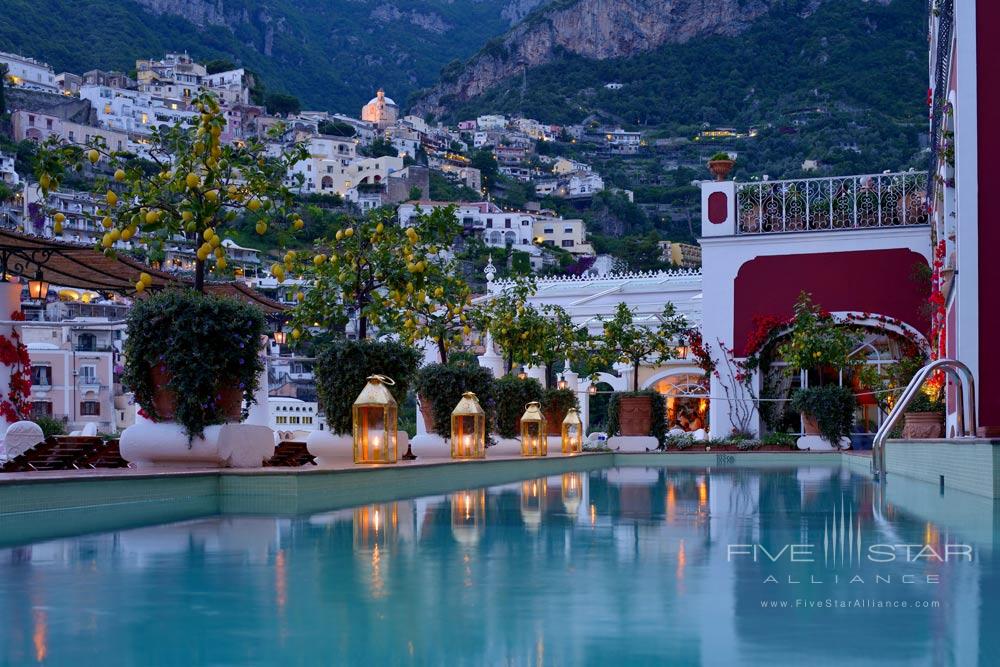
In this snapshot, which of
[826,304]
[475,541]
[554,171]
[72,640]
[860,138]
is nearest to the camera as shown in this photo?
[72,640]

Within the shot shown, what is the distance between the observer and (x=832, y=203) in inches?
944

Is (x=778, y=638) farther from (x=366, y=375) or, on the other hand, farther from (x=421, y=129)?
(x=421, y=129)

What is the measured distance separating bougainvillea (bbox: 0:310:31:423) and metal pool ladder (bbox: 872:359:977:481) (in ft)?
25.1

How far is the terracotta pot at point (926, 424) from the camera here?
1489 centimetres

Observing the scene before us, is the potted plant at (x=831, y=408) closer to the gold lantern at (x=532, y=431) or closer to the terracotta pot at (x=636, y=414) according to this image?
the terracotta pot at (x=636, y=414)

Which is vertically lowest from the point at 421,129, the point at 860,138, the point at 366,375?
the point at 366,375

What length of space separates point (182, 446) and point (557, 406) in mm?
12309

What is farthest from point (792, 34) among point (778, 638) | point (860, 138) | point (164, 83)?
point (778, 638)

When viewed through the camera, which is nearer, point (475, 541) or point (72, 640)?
point (72, 640)

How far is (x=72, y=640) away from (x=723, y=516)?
486cm

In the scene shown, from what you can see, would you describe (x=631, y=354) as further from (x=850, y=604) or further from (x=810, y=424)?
(x=850, y=604)

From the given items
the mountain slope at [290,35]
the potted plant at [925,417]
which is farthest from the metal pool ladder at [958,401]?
the mountain slope at [290,35]

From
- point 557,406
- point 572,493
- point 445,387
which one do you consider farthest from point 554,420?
point 572,493

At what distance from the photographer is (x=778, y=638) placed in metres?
3.37
